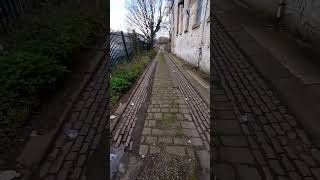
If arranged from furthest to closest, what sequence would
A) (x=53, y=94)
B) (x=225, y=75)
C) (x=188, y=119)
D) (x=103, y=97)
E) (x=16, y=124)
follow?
(x=225, y=75), (x=103, y=97), (x=188, y=119), (x=53, y=94), (x=16, y=124)

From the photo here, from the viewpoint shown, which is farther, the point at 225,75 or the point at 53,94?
the point at 225,75

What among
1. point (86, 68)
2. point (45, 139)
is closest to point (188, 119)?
point (45, 139)

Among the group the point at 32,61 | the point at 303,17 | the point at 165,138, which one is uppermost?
the point at 303,17

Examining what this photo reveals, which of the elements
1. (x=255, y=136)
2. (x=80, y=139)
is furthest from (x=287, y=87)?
(x=80, y=139)

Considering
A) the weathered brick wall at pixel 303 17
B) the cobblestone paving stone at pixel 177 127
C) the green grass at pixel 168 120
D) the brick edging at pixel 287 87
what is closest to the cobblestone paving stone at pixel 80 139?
the cobblestone paving stone at pixel 177 127

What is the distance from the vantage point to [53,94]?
119 inches

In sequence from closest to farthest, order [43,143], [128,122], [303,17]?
[43,143], [128,122], [303,17]

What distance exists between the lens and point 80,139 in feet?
8.14

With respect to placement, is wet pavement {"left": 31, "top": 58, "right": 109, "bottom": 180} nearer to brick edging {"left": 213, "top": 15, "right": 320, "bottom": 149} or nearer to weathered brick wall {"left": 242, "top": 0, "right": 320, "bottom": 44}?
brick edging {"left": 213, "top": 15, "right": 320, "bottom": 149}

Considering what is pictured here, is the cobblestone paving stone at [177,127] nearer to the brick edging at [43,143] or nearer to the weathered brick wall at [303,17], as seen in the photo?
the brick edging at [43,143]

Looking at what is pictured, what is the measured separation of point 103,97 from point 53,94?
2.97 ft

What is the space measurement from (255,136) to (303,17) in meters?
3.41

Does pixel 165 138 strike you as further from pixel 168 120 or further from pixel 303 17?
pixel 303 17

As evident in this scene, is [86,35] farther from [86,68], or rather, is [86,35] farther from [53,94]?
[53,94]
